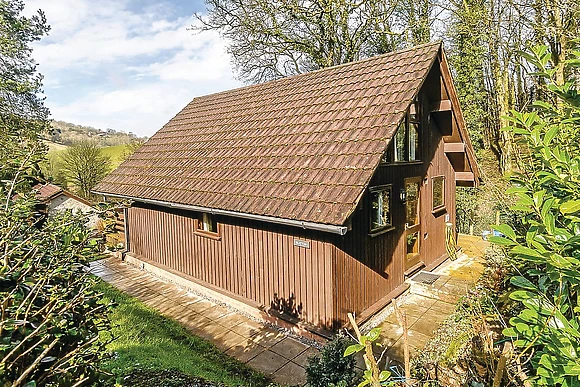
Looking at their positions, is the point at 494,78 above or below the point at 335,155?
above

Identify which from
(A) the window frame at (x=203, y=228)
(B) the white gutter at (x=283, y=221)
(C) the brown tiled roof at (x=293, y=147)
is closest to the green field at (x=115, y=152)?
(C) the brown tiled roof at (x=293, y=147)

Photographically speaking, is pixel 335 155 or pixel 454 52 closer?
pixel 335 155

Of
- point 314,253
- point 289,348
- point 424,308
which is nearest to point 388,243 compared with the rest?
point 424,308

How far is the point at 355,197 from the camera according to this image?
588cm

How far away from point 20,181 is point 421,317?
7.26 meters

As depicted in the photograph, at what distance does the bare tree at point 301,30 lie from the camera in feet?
57.3

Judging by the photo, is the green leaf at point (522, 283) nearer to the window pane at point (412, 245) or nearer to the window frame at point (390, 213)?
the window frame at point (390, 213)

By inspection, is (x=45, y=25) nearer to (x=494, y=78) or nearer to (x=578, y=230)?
(x=578, y=230)

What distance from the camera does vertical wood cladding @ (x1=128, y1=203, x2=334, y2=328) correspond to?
6.50 m

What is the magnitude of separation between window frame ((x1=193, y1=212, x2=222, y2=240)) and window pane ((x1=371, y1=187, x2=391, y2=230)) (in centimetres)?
354

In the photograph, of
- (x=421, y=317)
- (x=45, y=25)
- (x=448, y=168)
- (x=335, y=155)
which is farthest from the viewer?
(x=45, y=25)

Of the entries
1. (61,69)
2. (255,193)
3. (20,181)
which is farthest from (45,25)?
(20,181)

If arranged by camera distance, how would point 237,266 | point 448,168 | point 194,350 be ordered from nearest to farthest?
point 194,350 < point 237,266 < point 448,168

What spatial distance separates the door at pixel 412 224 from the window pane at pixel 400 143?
61 centimetres
